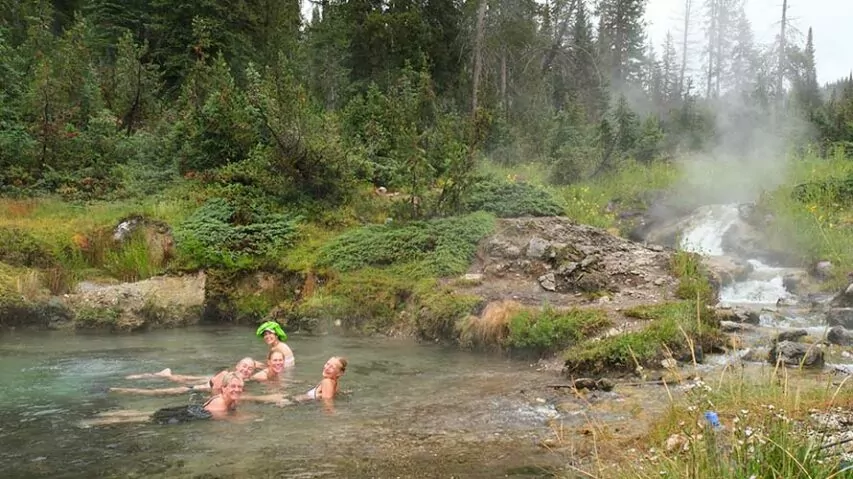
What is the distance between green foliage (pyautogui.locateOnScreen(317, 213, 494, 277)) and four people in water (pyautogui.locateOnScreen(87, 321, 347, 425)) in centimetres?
389

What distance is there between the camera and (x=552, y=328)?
9.79 m

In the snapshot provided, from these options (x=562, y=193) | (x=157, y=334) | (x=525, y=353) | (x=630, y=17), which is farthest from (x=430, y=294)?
(x=630, y=17)

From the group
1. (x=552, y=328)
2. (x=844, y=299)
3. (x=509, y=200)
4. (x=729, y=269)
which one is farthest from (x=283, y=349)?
(x=729, y=269)

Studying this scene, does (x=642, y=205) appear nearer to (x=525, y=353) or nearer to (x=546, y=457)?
(x=525, y=353)

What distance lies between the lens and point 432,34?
2462 centimetres

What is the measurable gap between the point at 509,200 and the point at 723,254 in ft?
23.1

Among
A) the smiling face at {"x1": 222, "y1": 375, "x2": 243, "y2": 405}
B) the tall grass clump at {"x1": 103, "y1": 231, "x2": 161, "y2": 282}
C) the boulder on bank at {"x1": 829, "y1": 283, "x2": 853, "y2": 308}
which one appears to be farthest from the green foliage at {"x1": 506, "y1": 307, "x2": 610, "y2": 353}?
the tall grass clump at {"x1": 103, "y1": 231, "x2": 161, "y2": 282}

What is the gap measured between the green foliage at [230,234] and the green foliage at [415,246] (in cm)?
122

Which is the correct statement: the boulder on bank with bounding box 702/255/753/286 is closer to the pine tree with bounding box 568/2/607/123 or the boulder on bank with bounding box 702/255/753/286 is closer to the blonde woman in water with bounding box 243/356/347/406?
the blonde woman in water with bounding box 243/356/347/406

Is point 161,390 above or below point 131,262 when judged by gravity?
below

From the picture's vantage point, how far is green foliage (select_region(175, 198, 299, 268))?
1354cm

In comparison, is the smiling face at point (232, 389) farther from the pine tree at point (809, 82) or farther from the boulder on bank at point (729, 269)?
the pine tree at point (809, 82)

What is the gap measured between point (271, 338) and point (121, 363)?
2.12 meters

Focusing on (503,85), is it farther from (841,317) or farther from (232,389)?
(232,389)
